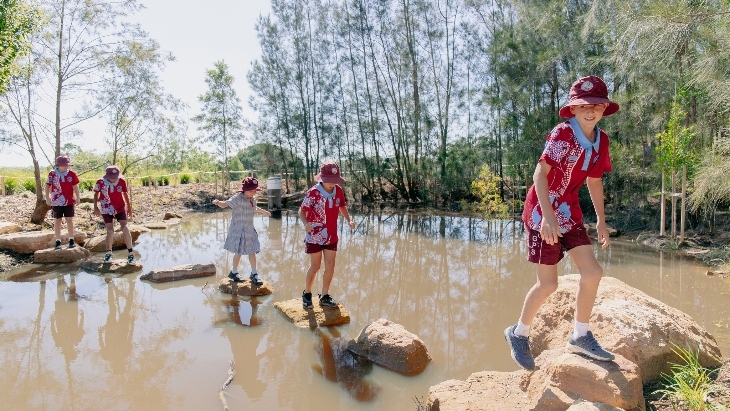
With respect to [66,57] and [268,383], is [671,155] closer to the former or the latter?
[268,383]

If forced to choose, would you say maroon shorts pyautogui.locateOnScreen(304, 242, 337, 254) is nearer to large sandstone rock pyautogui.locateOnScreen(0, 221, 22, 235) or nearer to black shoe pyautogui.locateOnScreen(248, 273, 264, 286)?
black shoe pyautogui.locateOnScreen(248, 273, 264, 286)

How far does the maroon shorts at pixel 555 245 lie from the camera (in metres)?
2.48

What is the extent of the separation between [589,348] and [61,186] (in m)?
7.12

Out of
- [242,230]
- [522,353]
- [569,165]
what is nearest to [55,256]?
[242,230]

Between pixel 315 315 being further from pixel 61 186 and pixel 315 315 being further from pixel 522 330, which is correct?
pixel 61 186

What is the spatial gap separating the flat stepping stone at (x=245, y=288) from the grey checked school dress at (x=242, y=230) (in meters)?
0.36

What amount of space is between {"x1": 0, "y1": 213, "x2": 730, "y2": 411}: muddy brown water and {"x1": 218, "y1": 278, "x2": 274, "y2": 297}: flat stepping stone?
0.13 meters

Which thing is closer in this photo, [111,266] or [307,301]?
[307,301]

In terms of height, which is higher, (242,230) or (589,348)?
(242,230)

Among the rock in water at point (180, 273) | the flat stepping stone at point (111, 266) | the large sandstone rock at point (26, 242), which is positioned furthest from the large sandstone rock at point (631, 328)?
the large sandstone rock at point (26, 242)

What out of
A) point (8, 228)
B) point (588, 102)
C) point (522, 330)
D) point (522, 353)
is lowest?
point (522, 353)

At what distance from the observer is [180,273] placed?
617 cm

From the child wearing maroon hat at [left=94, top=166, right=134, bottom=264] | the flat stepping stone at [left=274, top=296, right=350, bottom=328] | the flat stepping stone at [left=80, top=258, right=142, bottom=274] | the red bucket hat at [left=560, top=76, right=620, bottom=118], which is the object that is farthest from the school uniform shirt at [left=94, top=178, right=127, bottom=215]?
the red bucket hat at [left=560, top=76, right=620, bottom=118]

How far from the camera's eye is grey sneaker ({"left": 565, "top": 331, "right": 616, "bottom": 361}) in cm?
243
